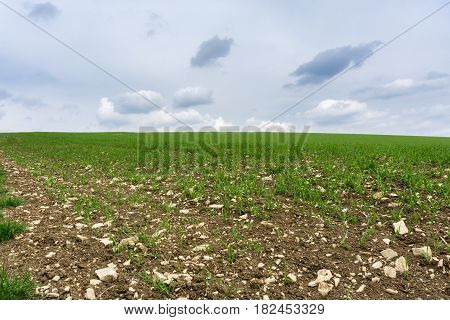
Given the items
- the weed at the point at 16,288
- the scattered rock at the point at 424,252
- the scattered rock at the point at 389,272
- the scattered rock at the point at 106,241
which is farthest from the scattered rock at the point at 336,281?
the weed at the point at 16,288

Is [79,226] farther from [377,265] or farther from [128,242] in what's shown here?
[377,265]

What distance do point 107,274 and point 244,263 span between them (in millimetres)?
2544

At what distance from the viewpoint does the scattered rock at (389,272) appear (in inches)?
266

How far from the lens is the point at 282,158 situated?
651 inches

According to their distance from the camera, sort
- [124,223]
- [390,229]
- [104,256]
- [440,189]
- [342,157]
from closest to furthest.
Answer: [104,256] < [390,229] < [124,223] < [440,189] < [342,157]

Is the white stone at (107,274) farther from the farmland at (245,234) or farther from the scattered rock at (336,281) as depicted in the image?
the scattered rock at (336,281)

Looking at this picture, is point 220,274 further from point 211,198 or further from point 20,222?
point 20,222

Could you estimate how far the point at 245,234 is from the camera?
27.8ft

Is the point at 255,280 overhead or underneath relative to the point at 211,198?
underneath

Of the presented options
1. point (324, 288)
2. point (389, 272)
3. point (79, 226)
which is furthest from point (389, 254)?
point (79, 226)

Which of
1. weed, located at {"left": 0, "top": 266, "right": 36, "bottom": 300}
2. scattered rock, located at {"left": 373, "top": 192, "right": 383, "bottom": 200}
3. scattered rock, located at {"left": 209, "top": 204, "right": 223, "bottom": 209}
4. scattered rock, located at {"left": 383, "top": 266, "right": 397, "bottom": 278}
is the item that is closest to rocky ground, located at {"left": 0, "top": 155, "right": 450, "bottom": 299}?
scattered rock, located at {"left": 383, "top": 266, "right": 397, "bottom": 278}

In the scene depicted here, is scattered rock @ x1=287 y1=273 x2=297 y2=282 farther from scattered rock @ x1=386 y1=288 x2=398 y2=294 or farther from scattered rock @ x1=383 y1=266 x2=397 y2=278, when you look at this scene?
scattered rock @ x1=383 y1=266 x2=397 y2=278

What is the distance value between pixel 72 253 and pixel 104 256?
0.74 metres

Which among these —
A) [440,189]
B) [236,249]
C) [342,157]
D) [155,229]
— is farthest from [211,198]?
[342,157]
